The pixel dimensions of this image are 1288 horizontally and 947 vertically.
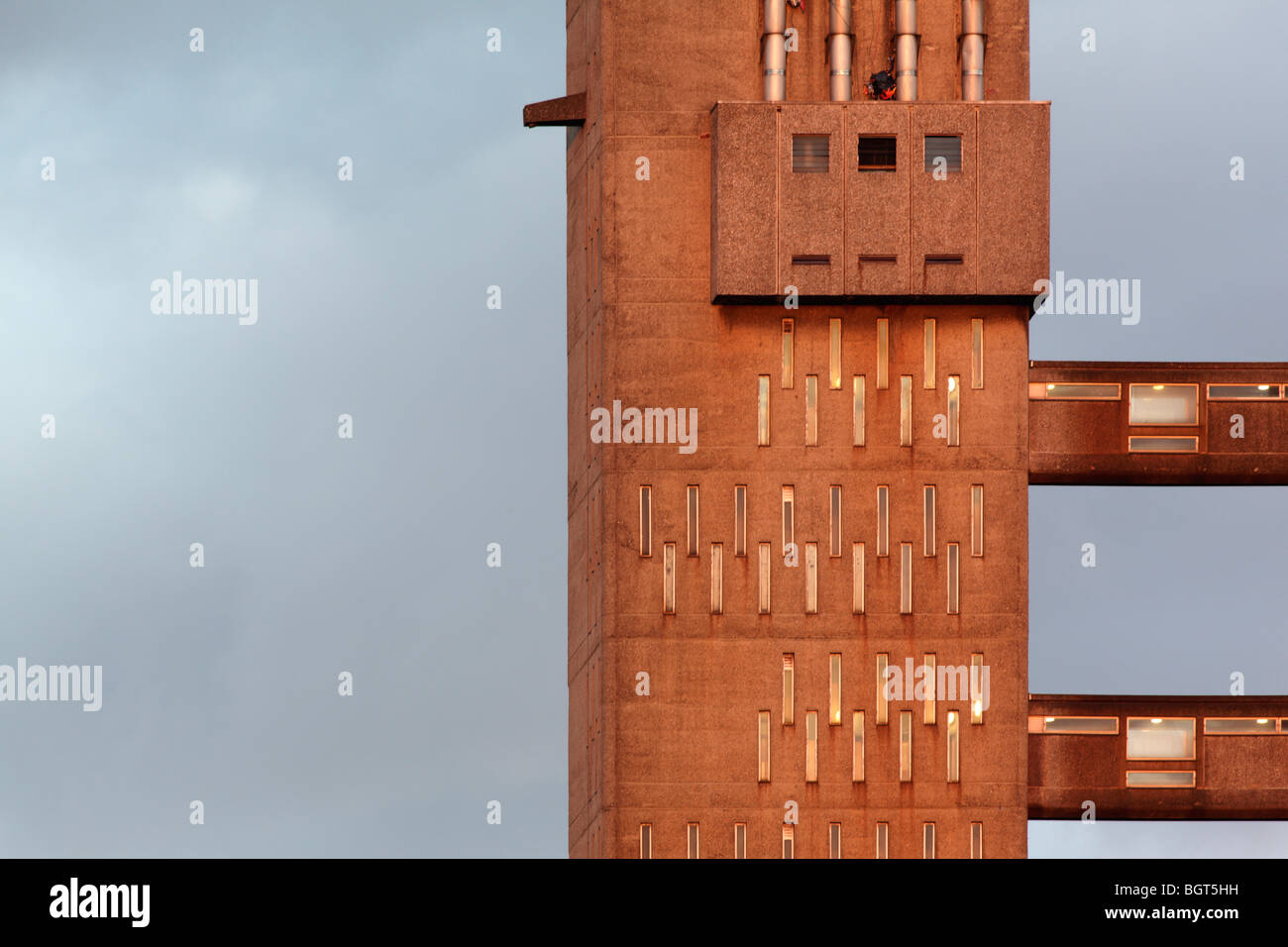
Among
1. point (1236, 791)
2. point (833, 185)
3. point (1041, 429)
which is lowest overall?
point (1236, 791)

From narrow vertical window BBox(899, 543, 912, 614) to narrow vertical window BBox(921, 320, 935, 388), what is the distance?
4610mm

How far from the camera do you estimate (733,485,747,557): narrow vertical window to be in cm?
8719

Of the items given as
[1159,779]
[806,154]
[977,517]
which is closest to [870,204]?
[806,154]

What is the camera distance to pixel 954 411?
289ft

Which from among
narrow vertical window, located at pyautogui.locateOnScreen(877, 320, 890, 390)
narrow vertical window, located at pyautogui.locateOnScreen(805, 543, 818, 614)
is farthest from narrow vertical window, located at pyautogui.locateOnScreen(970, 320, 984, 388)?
narrow vertical window, located at pyautogui.locateOnScreen(805, 543, 818, 614)

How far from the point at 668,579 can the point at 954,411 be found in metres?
9.33

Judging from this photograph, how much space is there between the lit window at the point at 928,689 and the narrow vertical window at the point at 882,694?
3.43ft

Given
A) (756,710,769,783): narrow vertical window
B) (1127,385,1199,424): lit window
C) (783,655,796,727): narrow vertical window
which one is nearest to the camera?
(756,710,769,783): narrow vertical window

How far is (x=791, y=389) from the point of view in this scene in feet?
288

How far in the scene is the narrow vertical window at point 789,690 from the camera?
86438mm

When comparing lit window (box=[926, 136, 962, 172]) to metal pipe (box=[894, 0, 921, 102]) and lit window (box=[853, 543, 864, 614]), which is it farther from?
lit window (box=[853, 543, 864, 614])
